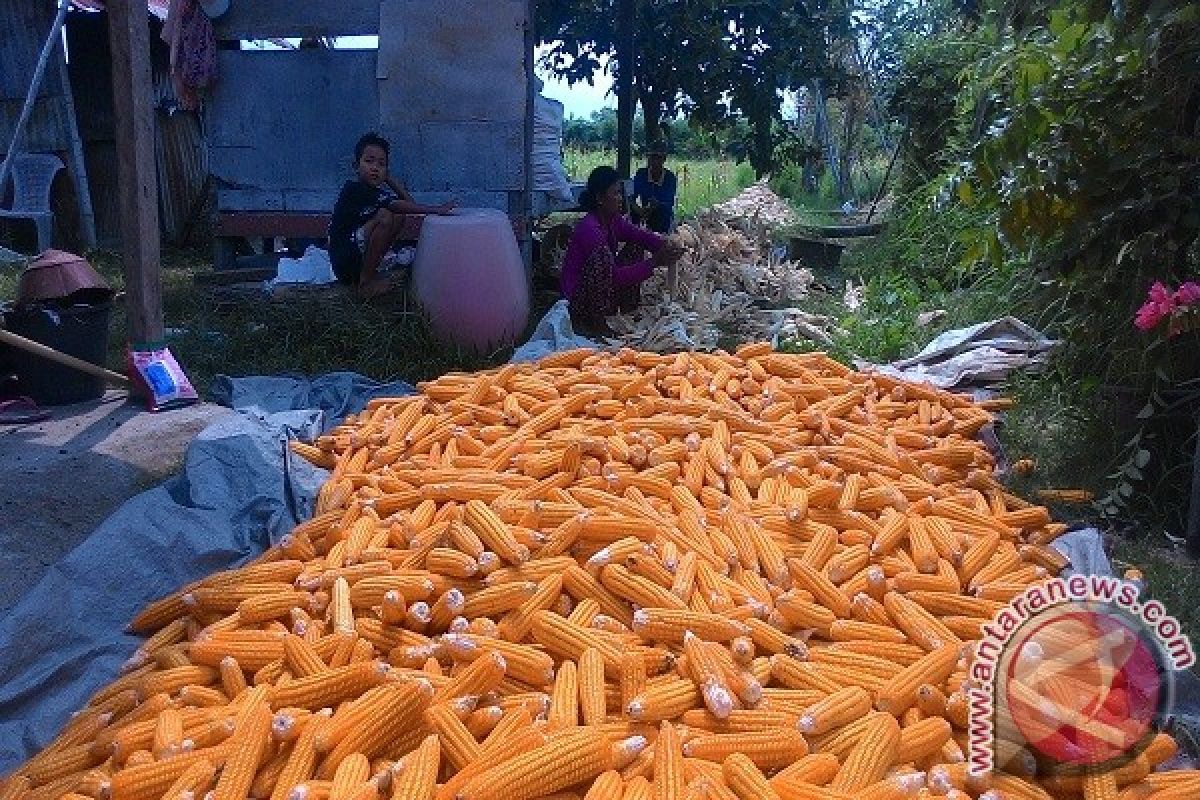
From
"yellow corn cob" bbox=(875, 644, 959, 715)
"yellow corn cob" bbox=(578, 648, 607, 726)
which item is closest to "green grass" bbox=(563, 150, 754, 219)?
"yellow corn cob" bbox=(875, 644, 959, 715)

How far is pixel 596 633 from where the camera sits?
2686 mm

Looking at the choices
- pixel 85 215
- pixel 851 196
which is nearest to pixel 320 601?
pixel 85 215

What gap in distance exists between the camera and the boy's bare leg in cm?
694

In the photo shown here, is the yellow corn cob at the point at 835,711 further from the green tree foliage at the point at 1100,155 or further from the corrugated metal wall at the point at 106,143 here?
the corrugated metal wall at the point at 106,143

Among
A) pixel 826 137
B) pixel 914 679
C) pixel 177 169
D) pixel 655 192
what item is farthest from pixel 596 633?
pixel 826 137

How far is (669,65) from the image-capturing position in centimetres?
977

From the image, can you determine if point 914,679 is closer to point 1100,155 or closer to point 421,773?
point 421,773

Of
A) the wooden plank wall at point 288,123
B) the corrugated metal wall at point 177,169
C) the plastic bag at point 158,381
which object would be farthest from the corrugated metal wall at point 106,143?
the plastic bag at point 158,381

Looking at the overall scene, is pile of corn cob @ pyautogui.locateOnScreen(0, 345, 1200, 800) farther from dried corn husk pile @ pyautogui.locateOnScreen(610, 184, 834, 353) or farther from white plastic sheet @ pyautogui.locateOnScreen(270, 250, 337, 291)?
white plastic sheet @ pyautogui.locateOnScreen(270, 250, 337, 291)

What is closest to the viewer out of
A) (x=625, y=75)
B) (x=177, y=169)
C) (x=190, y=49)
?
(x=190, y=49)

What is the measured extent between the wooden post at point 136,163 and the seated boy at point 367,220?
166 centimetres

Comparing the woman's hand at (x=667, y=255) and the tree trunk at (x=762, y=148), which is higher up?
the tree trunk at (x=762, y=148)

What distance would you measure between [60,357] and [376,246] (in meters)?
2.45

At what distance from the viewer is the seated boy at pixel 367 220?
274 inches
